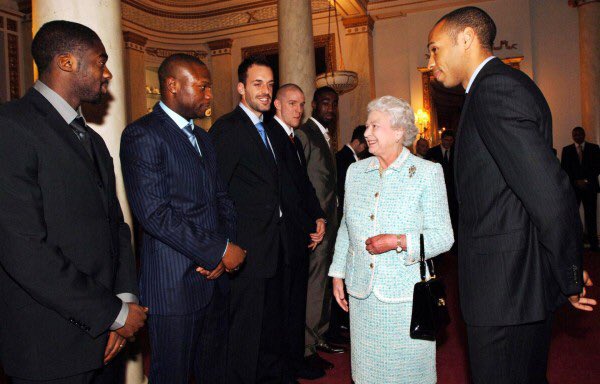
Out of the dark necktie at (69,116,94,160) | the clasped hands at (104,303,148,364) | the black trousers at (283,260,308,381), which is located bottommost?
the black trousers at (283,260,308,381)

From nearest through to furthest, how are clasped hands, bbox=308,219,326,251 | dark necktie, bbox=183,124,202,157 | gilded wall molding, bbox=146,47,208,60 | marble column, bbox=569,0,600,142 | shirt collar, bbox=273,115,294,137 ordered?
dark necktie, bbox=183,124,202,157
clasped hands, bbox=308,219,326,251
shirt collar, bbox=273,115,294,137
marble column, bbox=569,0,600,142
gilded wall molding, bbox=146,47,208,60

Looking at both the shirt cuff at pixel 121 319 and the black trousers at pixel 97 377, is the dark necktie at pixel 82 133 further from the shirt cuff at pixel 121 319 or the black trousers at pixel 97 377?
the black trousers at pixel 97 377

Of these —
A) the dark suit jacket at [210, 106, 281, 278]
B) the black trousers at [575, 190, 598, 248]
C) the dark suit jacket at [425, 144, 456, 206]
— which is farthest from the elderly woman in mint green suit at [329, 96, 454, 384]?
the black trousers at [575, 190, 598, 248]

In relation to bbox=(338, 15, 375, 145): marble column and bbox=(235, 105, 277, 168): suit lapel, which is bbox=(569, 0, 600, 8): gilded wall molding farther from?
bbox=(235, 105, 277, 168): suit lapel

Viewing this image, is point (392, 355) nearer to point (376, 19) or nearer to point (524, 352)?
point (524, 352)

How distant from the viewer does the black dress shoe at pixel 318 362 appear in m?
3.41

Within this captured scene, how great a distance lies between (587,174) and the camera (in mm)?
7895

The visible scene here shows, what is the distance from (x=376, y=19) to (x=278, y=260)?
918 centimetres

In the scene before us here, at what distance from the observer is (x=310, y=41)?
5.58 m

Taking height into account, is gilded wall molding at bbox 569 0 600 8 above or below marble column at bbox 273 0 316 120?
above

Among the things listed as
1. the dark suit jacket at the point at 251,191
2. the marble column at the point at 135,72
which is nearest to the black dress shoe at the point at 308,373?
the dark suit jacket at the point at 251,191

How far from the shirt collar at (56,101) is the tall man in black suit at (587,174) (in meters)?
8.12

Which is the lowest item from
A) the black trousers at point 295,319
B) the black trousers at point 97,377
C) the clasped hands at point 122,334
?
the black trousers at point 295,319

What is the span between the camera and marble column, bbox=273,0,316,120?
5328mm
